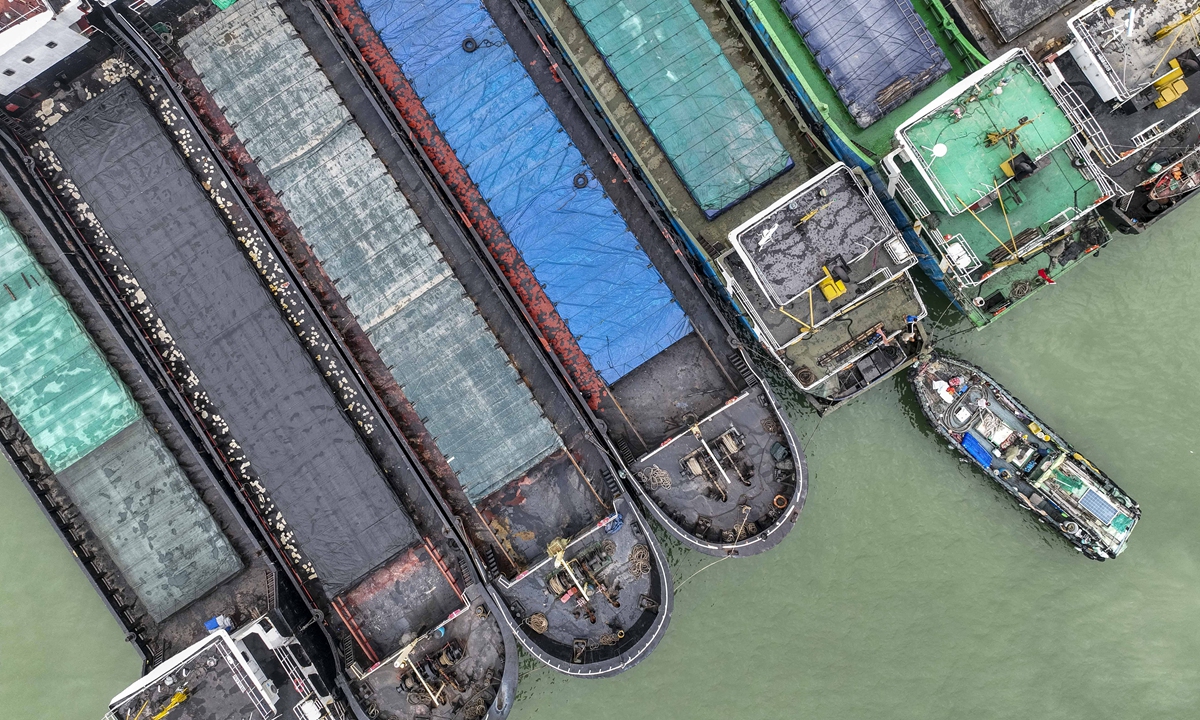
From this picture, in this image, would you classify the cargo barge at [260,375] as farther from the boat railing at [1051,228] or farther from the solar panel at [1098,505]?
the boat railing at [1051,228]

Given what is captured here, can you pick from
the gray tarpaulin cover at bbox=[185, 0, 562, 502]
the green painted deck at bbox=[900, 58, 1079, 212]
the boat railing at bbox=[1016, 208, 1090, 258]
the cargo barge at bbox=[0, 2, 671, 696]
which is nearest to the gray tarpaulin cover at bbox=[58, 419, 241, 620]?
the cargo barge at bbox=[0, 2, 671, 696]

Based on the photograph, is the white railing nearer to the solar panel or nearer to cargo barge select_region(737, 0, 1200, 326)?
cargo barge select_region(737, 0, 1200, 326)

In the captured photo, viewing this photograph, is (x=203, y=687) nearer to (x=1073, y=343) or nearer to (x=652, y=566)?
(x=652, y=566)

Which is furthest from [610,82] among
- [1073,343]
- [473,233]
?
[1073,343]

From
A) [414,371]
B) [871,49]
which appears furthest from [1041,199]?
[414,371]

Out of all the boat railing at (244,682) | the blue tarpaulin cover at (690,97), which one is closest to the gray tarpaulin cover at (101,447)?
the boat railing at (244,682)

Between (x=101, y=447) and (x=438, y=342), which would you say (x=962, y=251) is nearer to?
(x=438, y=342)
